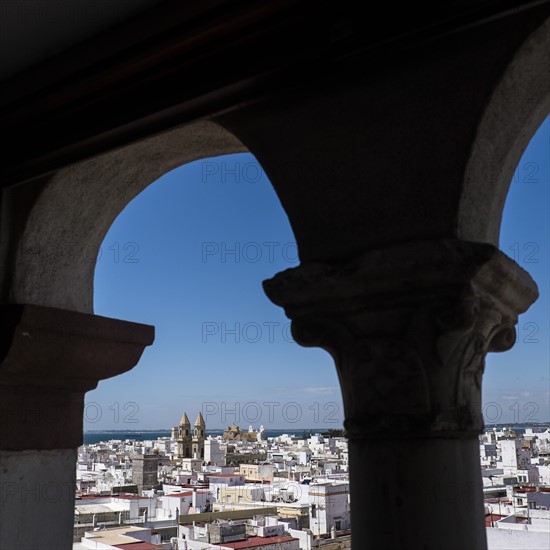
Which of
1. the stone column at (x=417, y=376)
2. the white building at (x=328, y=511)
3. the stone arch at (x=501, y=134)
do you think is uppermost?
the stone arch at (x=501, y=134)

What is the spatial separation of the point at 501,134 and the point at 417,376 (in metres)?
0.51

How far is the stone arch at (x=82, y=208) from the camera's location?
84.4 inches

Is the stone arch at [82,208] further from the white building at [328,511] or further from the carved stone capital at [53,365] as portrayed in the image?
the white building at [328,511]

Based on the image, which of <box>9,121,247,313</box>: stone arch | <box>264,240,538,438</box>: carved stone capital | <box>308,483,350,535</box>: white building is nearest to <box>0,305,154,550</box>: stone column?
<box>9,121,247,313</box>: stone arch

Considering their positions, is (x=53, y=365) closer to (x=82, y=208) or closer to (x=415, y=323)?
(x=82, y=208)

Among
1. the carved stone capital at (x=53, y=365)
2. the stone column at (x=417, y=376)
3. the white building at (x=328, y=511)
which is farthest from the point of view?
the white building at (x=328, y=511)

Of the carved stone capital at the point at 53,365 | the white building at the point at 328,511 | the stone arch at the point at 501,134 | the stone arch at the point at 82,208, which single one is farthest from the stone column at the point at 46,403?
the white building at the point at 328,511

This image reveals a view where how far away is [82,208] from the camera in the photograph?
2.29m

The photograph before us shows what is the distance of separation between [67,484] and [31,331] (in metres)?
0.56

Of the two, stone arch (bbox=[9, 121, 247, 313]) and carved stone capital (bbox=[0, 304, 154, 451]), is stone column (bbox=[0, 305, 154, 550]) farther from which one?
stone arch (bbox=[9, 121, 247, 313])

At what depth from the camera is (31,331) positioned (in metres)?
2.07

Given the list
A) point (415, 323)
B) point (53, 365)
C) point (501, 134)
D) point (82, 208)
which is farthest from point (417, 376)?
point (82, 208)

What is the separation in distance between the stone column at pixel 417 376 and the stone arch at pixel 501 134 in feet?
0.36

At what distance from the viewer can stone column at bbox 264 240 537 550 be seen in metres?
1.21
